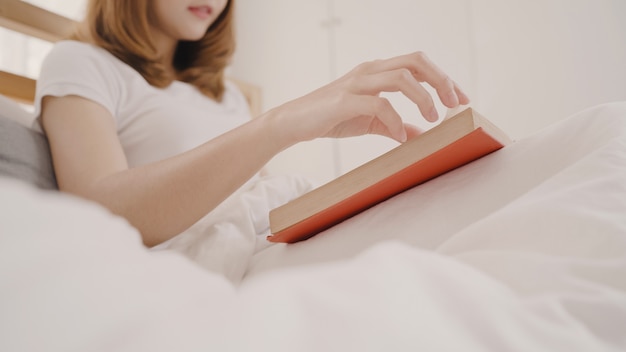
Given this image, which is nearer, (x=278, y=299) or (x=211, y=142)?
(x=278, y=299)

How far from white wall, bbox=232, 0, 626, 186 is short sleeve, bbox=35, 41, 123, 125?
4.65 feet

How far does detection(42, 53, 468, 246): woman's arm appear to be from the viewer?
1.67 feet

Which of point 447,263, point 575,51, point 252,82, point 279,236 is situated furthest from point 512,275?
point 252,82

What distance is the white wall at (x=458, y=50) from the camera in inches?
68.6

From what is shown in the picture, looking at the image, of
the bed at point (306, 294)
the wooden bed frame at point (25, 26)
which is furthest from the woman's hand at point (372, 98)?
the wooden bed frame at point (25, 26)

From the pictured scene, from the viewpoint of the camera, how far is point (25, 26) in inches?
52.8

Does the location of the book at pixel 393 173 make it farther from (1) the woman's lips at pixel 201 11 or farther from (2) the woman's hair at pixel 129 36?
(1) the woman's lips at pixel 201 11

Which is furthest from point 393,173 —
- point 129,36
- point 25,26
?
point 25,26

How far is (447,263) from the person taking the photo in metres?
0.16

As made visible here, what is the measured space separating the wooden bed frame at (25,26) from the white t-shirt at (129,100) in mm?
507

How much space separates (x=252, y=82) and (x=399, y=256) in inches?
99.7

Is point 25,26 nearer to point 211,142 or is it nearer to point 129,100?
point 129,100

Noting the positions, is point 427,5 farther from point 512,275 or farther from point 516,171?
point 512,275

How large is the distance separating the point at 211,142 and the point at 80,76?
32 cm
